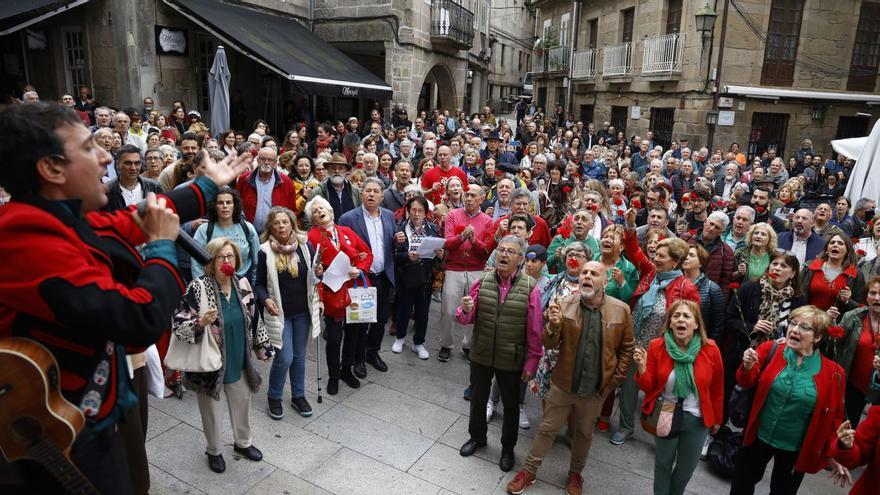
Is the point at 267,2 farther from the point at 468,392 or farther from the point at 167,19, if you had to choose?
the point at 468,392

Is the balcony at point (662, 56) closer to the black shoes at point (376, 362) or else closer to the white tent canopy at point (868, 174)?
the white tent canopy at point (868, 174)

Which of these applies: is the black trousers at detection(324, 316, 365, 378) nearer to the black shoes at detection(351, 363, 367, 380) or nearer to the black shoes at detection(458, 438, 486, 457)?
the black shoes at detection(351, 363, 367, 380)

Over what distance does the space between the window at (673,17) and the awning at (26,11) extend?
678 inches

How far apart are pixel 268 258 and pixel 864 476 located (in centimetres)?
422

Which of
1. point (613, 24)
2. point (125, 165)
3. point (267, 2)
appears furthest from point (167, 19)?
point (613, 24)

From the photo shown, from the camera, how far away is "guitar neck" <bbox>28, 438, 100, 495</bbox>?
1.67m

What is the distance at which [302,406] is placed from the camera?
4957 mm

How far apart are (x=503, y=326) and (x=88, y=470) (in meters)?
2.87

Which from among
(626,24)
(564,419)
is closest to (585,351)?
(564,419)

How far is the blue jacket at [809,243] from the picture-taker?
232 inches

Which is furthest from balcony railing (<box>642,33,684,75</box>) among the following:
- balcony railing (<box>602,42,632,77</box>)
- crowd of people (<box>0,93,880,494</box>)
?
crowd of people (<box>0,93,880,494</box>)

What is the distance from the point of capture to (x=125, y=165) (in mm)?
5309

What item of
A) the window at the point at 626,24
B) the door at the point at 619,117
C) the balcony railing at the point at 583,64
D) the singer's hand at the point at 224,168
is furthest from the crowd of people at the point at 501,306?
the balcony railing at the point at 583,64

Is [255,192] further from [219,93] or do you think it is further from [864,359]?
[864,359]
